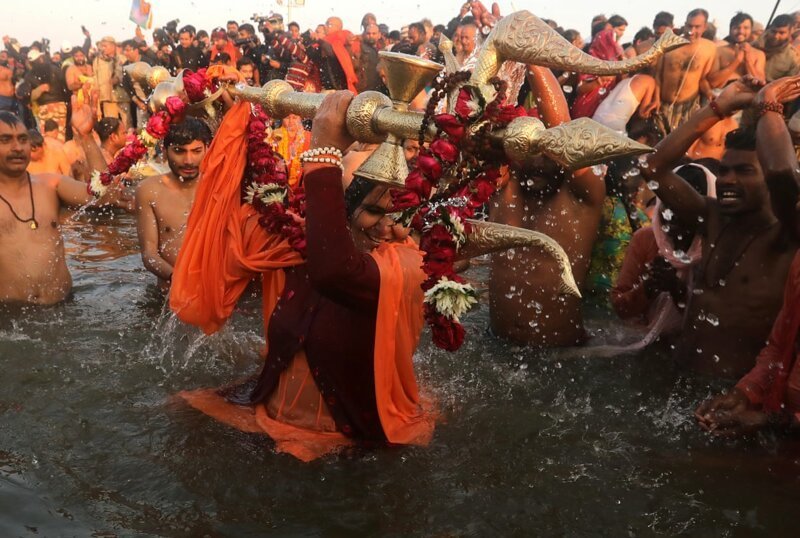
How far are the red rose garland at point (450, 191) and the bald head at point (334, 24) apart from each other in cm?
939

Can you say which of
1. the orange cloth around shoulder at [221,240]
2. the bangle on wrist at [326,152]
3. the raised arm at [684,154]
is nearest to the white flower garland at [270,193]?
the orange cloth around shoulder at [221,240]

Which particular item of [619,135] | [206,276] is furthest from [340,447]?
[619,135]

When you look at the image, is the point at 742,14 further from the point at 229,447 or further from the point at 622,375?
the point at 229,447

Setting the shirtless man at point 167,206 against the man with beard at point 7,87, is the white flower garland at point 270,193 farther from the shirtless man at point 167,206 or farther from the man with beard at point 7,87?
the man with beard at point 7,87

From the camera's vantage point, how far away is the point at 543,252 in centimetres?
446

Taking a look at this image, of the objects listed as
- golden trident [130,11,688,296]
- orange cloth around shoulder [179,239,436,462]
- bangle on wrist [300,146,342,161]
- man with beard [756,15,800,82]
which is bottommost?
orange cloth around shoulder [179,239,436,462]

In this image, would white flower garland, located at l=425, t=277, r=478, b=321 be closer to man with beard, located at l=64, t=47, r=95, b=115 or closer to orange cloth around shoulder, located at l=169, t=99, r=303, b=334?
orange cloth around shoulder, located at l=169, t=99, r=303, b=334

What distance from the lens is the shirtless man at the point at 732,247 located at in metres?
3.74

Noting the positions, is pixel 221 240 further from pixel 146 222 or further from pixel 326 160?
pixel 146 222

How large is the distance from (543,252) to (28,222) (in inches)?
132

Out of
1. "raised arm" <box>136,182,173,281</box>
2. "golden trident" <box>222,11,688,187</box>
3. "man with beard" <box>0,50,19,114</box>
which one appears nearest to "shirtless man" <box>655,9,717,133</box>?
"raised arm" <box>136,182,173,281</box>

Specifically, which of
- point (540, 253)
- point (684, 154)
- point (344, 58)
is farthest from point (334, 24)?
point (684, 154)

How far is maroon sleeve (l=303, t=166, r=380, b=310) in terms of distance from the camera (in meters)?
2.62

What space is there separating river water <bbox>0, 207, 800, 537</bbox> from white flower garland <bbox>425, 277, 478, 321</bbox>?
90cm
